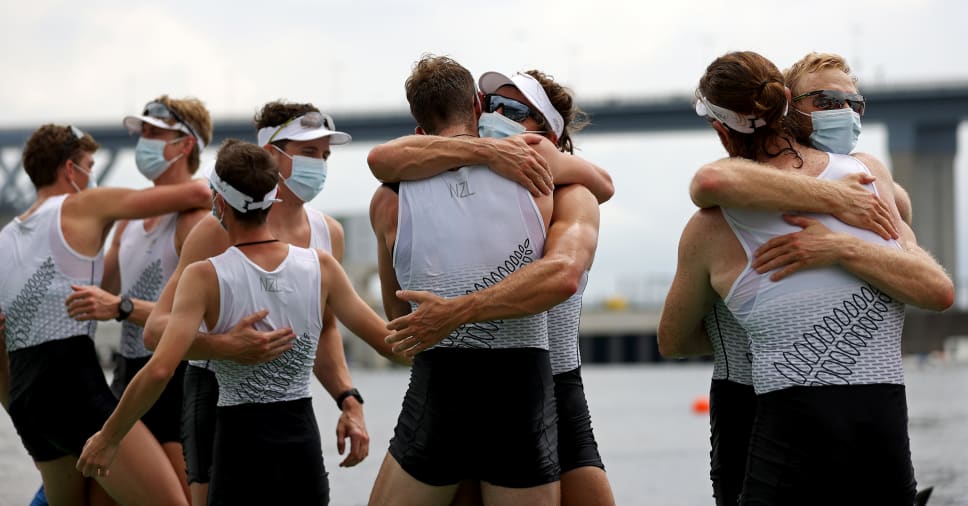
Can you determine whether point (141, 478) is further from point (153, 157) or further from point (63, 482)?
point (153, 157)

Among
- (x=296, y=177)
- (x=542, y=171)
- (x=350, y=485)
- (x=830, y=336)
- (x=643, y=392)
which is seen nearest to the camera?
(x=830, y=336)

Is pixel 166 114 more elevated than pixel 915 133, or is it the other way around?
pixel 166 114

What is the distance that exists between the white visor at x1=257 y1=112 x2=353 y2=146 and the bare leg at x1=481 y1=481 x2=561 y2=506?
2.33 m

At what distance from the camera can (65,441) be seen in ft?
21.2

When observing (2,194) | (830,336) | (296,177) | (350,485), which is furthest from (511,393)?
(2,194)

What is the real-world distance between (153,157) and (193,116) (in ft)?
1.12

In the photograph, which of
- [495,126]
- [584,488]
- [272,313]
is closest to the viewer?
[495,126]

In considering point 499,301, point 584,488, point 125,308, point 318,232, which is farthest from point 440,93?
A: point 125,308

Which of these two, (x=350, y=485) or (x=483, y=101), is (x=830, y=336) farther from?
(x=350, y=485)

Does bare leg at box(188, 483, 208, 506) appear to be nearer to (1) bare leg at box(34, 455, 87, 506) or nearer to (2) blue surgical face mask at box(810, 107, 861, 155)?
(1) bare leg at box(34, 455, 87, 506)

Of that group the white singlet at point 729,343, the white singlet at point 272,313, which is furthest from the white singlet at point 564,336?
the white singlet at point 272,313

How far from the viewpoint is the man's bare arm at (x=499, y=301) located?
425 cm

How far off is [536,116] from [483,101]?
0.76ft

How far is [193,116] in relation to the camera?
741 centimetres
